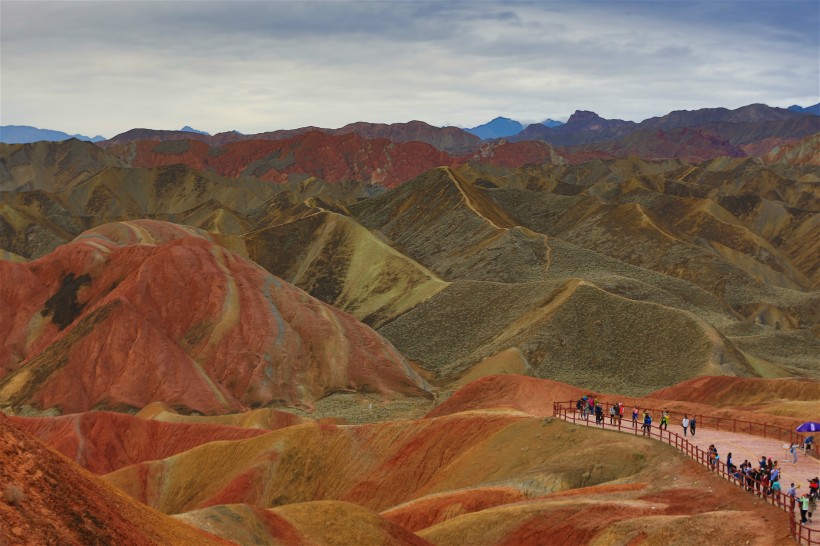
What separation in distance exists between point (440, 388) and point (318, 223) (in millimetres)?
72209

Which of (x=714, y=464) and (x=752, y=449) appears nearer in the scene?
(x=714, y=464)

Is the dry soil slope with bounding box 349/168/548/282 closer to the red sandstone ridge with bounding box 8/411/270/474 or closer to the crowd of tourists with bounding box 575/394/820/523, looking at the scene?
the red sandstone ridge with bounding box 8/411/270/474

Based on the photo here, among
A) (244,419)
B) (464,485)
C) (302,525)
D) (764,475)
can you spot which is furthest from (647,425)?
(244,419)

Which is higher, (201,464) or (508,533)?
(508,533)

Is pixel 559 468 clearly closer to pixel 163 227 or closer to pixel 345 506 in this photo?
pixel 345 506

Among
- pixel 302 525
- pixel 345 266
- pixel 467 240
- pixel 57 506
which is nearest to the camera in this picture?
pixel 57 506

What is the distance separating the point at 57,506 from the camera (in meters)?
29.2

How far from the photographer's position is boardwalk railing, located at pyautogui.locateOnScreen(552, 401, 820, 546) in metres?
34.3

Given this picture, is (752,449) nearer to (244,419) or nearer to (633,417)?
(633,417)

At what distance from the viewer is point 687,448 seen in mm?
50344

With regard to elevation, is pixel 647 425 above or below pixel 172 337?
above

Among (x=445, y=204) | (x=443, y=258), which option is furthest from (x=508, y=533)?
(x=445, y=204)

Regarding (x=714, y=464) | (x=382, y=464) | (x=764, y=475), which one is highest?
(x=764, y=475)

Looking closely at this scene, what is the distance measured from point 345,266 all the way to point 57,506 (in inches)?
5302
